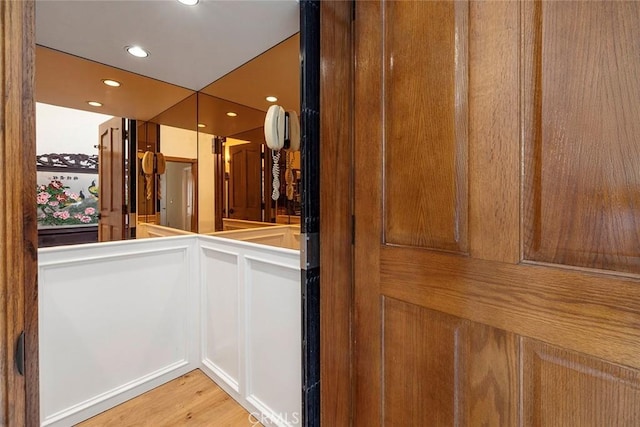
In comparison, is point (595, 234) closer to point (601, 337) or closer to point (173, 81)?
point (601, 337)

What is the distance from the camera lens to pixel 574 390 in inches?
24.0

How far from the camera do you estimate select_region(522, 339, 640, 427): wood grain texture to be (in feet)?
1.83

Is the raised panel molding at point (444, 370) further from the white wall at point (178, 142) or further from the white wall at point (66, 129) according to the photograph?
the white wall at point (66, 129)

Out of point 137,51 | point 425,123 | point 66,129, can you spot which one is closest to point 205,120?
point 137,51

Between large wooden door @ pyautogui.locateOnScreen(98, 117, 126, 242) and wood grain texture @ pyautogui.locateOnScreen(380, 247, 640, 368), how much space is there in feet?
7.06

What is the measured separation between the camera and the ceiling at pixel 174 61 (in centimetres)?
135

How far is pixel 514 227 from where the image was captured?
2.21 ft

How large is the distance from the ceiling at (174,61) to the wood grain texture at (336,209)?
0.45m

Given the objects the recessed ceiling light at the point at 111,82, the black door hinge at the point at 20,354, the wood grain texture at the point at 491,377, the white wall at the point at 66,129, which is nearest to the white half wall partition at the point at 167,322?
the white wall at the point at 66,129

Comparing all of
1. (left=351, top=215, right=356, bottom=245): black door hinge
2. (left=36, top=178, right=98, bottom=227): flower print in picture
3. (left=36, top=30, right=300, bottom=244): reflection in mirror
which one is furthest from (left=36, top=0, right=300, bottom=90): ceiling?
(left=351, top=215, right=356, bottom=245): black door hinge

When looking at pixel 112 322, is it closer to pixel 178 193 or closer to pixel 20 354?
pixel 178 193

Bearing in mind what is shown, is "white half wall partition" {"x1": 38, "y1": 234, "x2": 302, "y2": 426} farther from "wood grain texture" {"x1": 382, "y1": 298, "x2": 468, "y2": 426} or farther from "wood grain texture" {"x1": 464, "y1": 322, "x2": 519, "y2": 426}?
"wood grain texture" {"x1": 464, "y1": 322, "x2": 519, "y2": 426}

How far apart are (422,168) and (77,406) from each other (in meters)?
2.30

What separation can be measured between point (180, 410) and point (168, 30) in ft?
7.27
